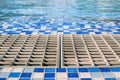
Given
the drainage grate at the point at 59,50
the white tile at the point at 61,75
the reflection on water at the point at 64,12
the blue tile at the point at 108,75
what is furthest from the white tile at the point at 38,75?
the reflection on water at the point at 64,12

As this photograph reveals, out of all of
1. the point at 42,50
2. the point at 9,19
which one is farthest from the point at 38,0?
the point at 42,50

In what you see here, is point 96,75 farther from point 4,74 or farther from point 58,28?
point 58,28

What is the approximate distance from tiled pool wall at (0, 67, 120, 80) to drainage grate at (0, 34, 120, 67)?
7.1 inches

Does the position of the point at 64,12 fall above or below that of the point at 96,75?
above

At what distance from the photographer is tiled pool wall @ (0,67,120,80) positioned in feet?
9.37

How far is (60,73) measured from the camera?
9.77 ft

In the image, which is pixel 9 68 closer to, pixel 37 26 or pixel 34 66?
pixel 34 66

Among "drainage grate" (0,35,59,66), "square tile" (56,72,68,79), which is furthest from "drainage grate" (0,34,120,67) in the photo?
"square tile" (56,72,68,79)

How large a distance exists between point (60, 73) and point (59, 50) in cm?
95

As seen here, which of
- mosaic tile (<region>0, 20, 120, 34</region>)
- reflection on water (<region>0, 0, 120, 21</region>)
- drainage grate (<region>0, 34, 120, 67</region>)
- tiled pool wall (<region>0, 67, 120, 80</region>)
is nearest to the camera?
tiled pool wall (<region>0, 67, 120, 80</region>)

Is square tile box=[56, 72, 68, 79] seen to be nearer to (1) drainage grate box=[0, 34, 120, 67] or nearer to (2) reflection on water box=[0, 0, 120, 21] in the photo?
(1) drainage grate box=[0, 34, 120, 67]

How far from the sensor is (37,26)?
5.82 m

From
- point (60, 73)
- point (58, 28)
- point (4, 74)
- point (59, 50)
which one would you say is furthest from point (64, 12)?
point (4, 74)

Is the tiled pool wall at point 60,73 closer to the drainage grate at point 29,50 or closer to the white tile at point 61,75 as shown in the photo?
the white tile at point 61,75
